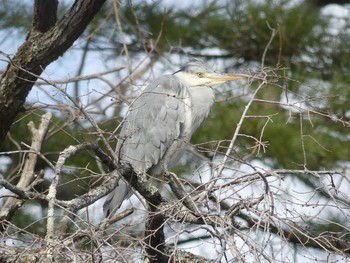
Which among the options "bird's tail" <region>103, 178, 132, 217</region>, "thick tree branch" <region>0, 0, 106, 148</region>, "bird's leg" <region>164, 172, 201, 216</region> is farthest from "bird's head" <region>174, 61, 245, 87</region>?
"bird's leg" <region>164, 172, 201, 216</region>

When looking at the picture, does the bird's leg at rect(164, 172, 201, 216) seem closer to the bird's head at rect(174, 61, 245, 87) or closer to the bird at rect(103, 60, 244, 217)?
the bird at rect(103, 60, 244, 217)

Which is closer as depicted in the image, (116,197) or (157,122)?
(116,197)

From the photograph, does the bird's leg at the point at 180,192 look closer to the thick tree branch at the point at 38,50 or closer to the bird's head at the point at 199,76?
the thick tree branch at the point at 38,50

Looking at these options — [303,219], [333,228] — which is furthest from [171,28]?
[303,219]

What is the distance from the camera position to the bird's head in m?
4.36

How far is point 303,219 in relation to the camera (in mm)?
2482

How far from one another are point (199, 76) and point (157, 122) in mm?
468

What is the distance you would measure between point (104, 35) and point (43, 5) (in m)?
2.87

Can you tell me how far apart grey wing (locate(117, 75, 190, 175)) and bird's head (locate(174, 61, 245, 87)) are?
10.0 inches

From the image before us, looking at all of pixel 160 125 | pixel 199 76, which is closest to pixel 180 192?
→ pixel 160 125

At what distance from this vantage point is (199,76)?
4.39 m

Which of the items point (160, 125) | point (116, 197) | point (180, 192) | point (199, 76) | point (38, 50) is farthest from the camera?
point (199, 76)

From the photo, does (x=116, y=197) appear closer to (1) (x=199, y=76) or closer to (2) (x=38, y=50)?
(2) (x=38, y=50)

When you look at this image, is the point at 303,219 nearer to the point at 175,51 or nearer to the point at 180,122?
the point at 180,122
